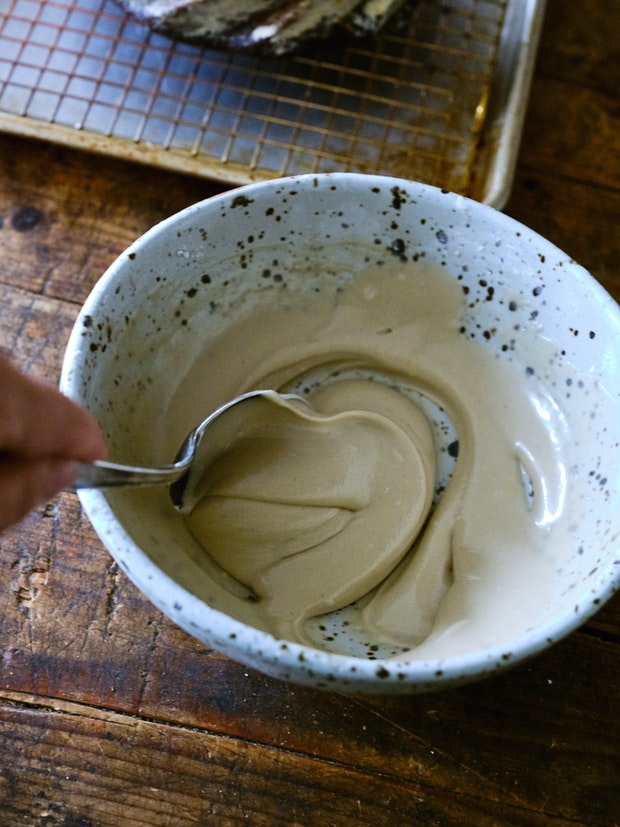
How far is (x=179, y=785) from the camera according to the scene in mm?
664

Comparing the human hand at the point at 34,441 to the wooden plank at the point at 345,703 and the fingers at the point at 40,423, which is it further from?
the wooden plank at the point at 345,703

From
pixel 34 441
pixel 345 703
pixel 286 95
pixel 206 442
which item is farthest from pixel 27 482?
pixel 286 95

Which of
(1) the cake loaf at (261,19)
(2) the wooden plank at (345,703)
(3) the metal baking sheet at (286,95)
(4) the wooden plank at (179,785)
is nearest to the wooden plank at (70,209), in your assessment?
(3) the metal baking sheet at (286,95)

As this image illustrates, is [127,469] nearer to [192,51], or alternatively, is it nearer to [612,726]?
[612,726]

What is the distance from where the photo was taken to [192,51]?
3.45 ft

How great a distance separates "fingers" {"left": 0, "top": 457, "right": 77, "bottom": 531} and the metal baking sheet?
0.56 meters

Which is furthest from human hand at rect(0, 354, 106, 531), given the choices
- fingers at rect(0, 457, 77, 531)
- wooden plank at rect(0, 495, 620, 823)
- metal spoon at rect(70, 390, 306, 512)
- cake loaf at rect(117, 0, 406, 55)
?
cake loaf at rect(117, 0, 406, 55)

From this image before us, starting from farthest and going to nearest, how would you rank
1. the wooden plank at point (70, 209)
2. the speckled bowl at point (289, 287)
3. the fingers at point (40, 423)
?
the wooden plank at point (70, 209) < the speckled bowl at point (289, 287) < the fingers at point (40, 423)

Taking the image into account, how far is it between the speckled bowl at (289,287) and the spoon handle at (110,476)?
0.03 metres

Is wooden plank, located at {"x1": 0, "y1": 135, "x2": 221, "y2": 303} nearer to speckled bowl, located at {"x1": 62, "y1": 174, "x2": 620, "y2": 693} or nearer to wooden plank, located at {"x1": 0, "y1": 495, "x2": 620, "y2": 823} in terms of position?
speckled bowl, located at {"x1": 62, "y1": 174, "x2": 620, "y2": 693}

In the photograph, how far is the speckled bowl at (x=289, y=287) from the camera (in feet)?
2.00

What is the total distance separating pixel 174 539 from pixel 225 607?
75mm

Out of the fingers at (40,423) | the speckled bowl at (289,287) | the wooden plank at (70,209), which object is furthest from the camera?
the wooden plank at (70,209)

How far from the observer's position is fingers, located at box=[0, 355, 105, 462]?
0.44 m
